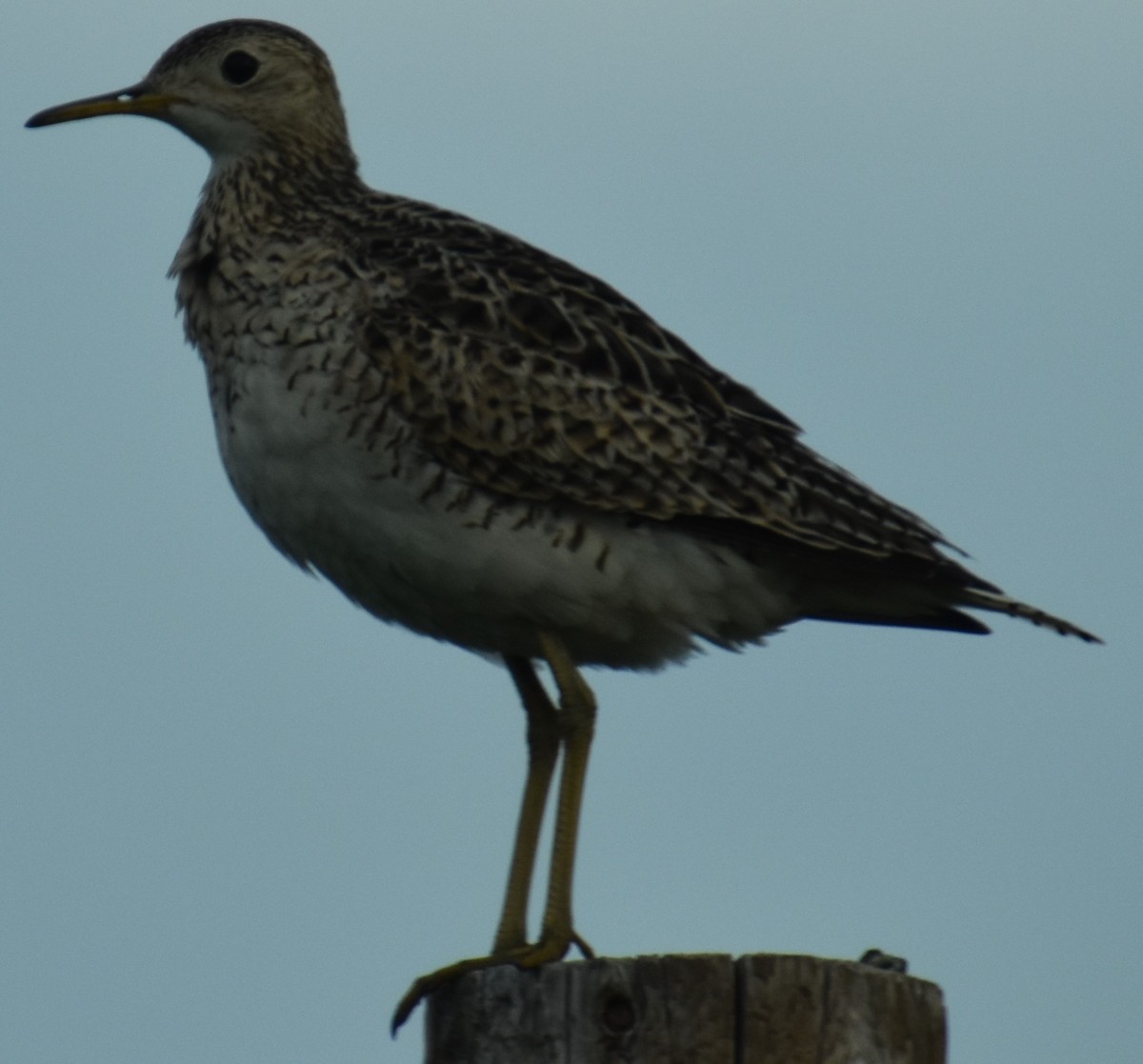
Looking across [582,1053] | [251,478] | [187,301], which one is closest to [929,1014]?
[582,1053]

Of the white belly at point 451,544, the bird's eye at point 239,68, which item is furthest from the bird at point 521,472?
the bird's eye at point 239,68

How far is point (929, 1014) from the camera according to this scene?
708 centimetres

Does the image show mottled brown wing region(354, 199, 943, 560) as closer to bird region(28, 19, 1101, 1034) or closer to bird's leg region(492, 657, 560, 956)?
bird region(28, 19, 1101, 1034)

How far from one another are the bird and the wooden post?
224cm

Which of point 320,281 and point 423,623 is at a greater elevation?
point 320,281

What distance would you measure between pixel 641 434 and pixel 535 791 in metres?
1.99

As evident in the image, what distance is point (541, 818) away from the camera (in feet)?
36.9

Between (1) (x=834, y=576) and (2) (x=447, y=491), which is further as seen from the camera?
(1) (x=834, y=576)

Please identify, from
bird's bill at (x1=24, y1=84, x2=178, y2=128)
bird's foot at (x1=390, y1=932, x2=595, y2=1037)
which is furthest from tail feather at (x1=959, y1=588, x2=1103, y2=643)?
bird's bill at (x1=24, y1=84, x2=178, y2=128)

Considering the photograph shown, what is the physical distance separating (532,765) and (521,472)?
1.90 m

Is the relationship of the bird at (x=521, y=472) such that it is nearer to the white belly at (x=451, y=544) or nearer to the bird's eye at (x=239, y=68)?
the white belly at (x=451, y=544)

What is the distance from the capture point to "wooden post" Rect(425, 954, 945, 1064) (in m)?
6.89

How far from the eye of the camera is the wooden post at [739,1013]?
22.6 ft

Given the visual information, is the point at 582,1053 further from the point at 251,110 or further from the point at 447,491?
the point at 251,110
